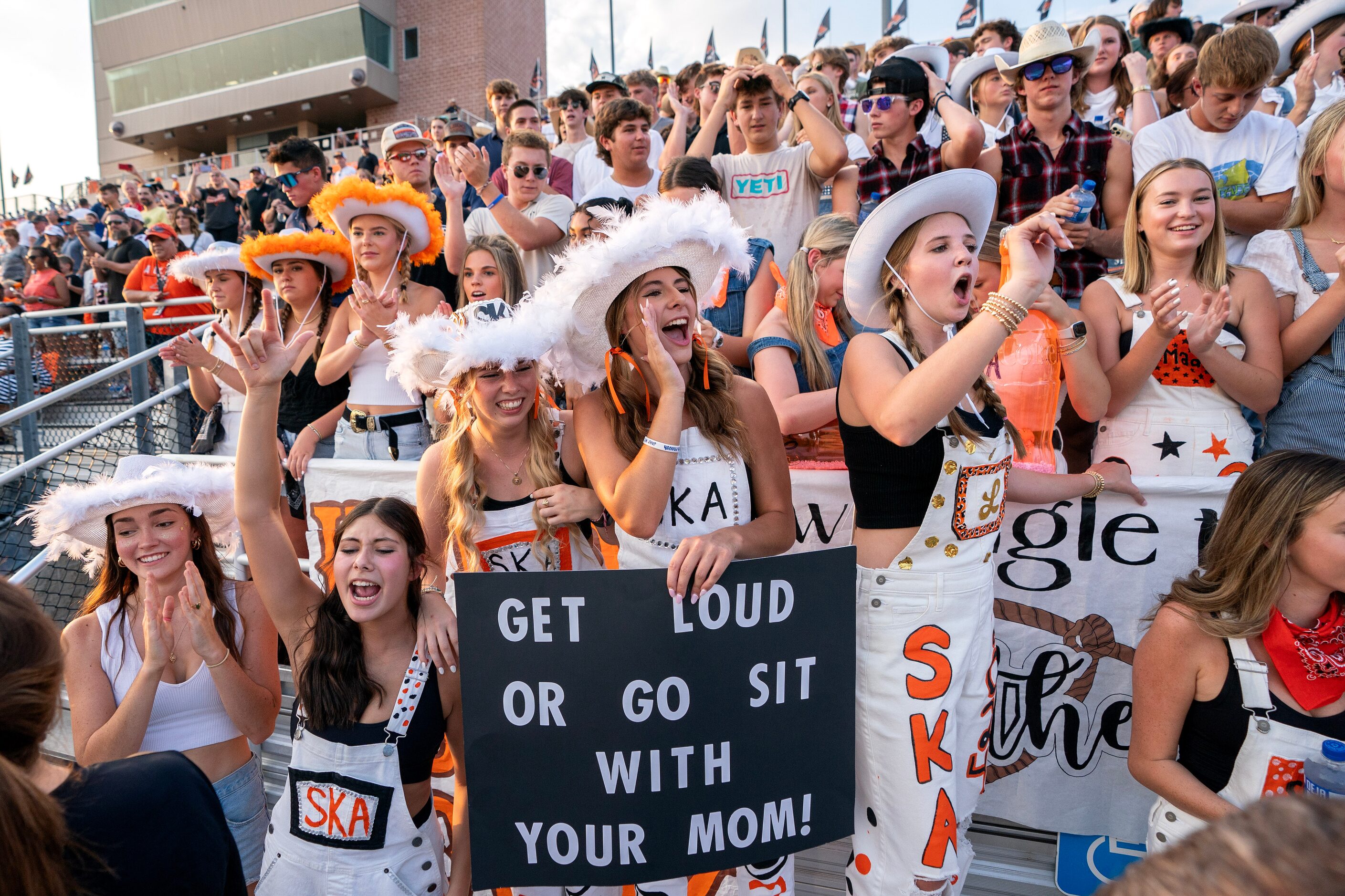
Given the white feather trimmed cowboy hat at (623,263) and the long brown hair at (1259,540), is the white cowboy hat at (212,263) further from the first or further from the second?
the long brown hair at (1259,540)

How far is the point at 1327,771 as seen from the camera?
1883 millimetres

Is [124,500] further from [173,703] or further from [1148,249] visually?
[1148,249]

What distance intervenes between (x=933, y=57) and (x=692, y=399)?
394 cm

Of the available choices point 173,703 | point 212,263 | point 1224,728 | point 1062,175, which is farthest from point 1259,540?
point 212,263

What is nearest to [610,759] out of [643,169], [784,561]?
[784,561]

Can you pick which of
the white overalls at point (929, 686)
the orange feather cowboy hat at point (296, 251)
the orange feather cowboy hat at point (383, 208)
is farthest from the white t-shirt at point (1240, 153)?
the orange feather cowboy hat at point (296, 251)

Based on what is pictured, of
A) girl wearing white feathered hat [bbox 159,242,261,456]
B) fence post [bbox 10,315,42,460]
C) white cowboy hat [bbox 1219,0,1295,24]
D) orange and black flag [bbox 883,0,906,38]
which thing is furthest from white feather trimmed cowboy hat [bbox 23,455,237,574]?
orange and black flag [bbox 883,0,906,38]

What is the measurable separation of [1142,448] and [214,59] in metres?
37.2

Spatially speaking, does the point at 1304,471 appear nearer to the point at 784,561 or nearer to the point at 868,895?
the point at 784,561

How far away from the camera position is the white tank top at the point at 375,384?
13.2 ft

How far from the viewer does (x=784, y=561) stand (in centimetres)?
204

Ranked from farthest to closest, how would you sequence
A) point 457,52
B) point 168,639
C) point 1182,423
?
point 457,52, point 1182,423, point 168,639

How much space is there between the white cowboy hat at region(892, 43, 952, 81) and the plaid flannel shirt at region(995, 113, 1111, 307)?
4.17 ft

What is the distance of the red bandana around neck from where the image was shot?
6.46ft
